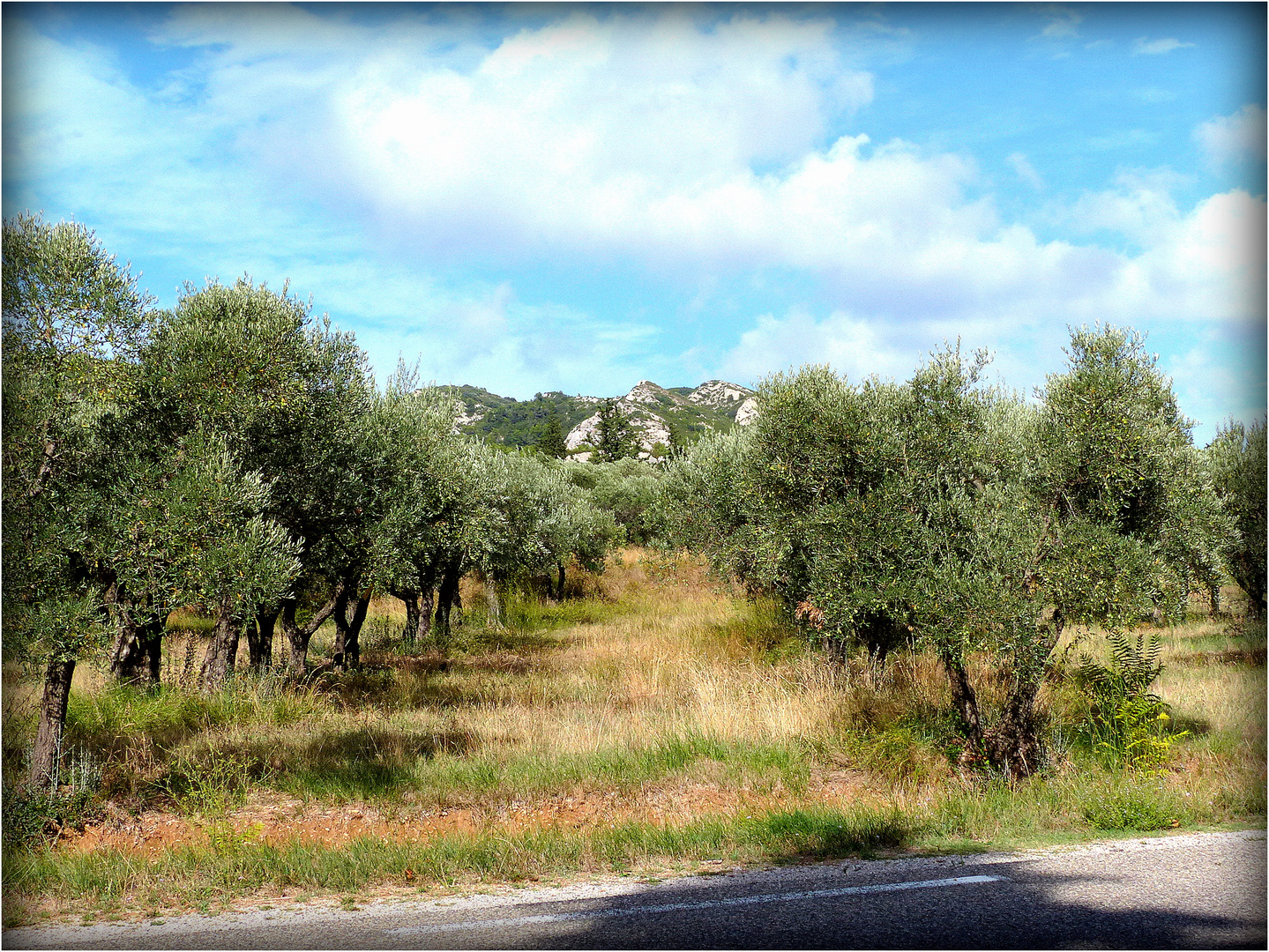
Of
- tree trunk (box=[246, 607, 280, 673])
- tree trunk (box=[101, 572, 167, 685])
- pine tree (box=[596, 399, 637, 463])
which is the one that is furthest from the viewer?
pine tree (box=[596, 399, 637, 463])

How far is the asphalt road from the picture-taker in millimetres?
4703

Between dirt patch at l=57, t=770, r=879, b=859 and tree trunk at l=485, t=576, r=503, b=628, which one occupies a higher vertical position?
tree trunk at l=485, t=576, r=503, b=628

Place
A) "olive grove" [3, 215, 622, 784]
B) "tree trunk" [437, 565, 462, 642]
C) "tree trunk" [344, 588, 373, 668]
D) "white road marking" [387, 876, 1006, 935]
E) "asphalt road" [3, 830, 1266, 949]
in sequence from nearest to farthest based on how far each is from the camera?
"asphalt road" [3, 830, 1266, 949], "white road marking" [387, 876, 1006, 935], "olive grove" [3, 215, 622, 784], "tree trunk" [344, 588, 373, 668], "tree trunk" [437, 565, 462, 642]

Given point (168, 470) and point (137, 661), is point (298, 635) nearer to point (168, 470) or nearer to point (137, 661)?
point (137, 661)

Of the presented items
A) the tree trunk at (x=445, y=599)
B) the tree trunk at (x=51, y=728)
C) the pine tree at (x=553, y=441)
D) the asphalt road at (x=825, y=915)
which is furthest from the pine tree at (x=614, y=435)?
the asphalt road at (x=825, y=915)

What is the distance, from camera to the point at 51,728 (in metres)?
8.25

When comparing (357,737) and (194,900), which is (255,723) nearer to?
(357,737)

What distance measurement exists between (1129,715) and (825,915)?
640 cm

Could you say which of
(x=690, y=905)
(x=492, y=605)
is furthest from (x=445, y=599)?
(x=690, y=905)

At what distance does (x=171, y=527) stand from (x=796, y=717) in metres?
8.05

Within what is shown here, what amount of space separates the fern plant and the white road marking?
4486mm

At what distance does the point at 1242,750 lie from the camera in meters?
8.70

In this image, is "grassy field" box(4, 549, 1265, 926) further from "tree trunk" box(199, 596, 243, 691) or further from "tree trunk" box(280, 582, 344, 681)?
"tree trunk" box(280, 582, 344, 681)

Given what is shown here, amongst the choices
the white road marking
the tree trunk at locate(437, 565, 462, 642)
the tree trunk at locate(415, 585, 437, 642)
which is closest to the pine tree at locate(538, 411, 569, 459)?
the tree trunk at locate(415, 585, 437, 642)
